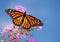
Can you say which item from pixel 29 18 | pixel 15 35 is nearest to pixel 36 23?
pixel 29 18

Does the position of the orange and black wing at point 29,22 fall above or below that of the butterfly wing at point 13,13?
below

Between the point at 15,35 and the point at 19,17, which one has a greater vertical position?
the point at 19,17

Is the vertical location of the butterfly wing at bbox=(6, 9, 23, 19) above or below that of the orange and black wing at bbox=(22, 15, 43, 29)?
above

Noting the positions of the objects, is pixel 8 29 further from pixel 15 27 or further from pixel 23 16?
pixel 23 16

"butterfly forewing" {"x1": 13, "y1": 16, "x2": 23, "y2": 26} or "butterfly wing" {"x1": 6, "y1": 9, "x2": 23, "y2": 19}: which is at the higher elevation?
"butterfly wing" {"x1": 6, "y1": 9, "x2": 23, "y2": 19}

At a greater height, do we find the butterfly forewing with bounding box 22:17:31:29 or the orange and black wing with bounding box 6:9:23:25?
the orange and black wing with bounding box 6:9:23:25

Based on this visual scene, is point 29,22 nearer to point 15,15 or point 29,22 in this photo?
point 29,22

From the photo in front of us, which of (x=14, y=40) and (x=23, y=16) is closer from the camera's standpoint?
(x=14, y=40)

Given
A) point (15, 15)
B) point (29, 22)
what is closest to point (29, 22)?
point (29, 22)
